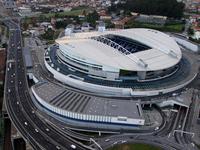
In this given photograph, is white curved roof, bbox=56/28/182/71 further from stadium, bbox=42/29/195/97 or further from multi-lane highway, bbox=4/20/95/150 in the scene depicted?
multi-lane highway, bbox=4/20/95/150

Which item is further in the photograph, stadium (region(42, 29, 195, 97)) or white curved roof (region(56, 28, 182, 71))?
white curved roof (region(56, 28, 182, 71))

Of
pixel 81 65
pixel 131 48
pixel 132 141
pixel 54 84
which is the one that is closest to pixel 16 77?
pixel 54 84

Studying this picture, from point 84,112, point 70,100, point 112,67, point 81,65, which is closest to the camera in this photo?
point 84,112

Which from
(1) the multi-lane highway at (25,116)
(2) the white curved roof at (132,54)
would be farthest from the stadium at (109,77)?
(1) the multi-lane highway at (25,116)

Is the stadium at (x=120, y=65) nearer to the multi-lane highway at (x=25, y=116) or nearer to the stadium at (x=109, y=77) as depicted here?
the stadium at (x=109, y=77)

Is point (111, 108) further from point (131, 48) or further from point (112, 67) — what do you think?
point (131, 48)

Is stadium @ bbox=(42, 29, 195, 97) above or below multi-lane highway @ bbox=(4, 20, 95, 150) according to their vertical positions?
above

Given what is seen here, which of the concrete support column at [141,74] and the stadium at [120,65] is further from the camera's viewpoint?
the concrete support column at [141,74]

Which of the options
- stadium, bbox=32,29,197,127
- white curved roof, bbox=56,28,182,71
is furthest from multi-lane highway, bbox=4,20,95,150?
white curved roof, bbox=56,28,182,71
